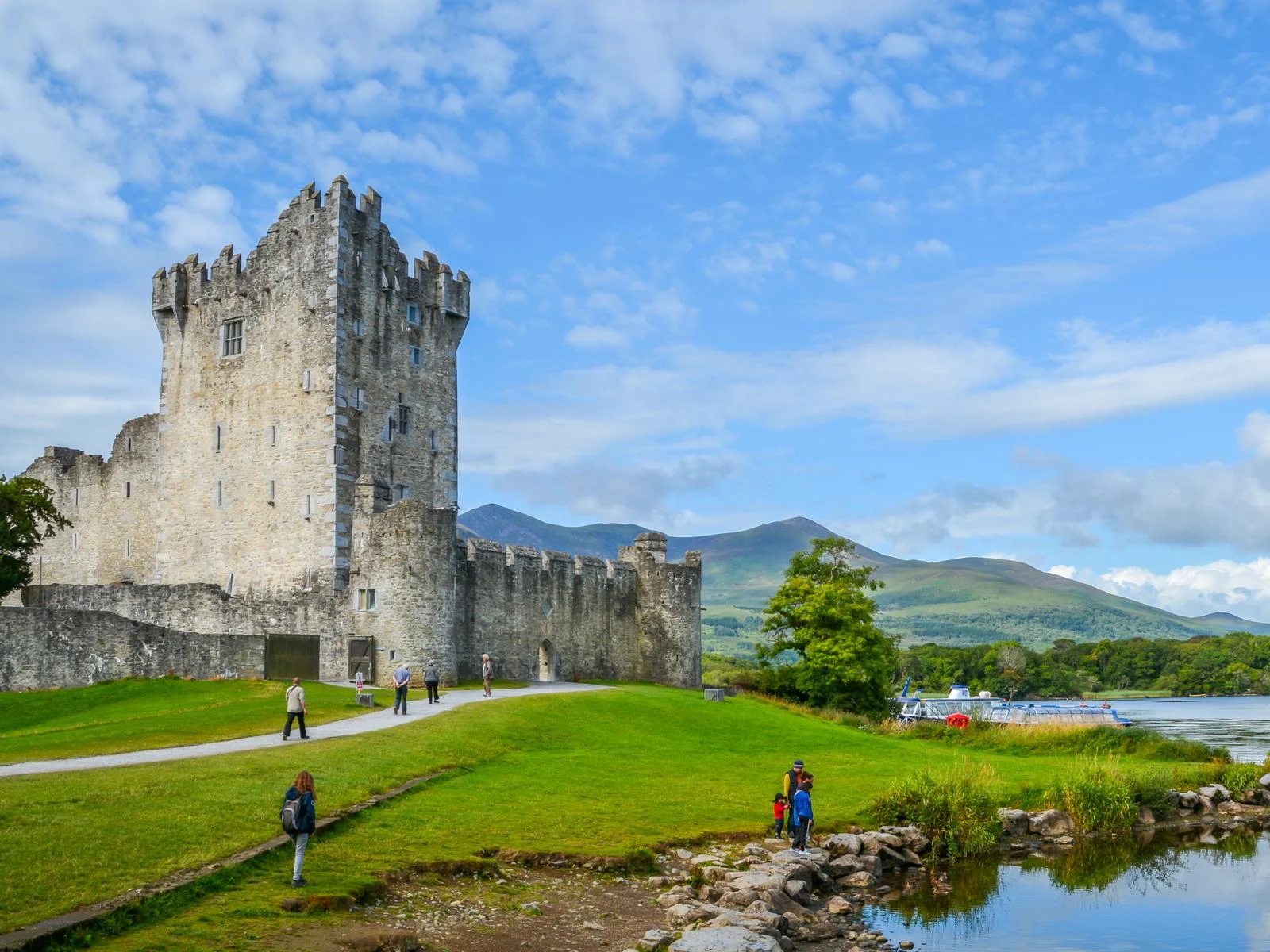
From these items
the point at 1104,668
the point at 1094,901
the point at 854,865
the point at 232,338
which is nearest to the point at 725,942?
the point at 854,865

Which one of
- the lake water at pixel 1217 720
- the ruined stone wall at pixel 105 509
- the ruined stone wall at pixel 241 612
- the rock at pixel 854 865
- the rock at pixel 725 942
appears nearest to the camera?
the rock at pixel 725 942

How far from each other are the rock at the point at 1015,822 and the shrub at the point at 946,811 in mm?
946

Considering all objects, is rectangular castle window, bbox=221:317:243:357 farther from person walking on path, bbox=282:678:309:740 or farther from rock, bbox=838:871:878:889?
rock, bbox=838:871:878:889

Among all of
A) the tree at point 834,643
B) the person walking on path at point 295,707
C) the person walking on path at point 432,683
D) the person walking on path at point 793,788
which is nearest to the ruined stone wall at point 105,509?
the person walking on path at point 432,683

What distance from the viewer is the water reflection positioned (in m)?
20.4

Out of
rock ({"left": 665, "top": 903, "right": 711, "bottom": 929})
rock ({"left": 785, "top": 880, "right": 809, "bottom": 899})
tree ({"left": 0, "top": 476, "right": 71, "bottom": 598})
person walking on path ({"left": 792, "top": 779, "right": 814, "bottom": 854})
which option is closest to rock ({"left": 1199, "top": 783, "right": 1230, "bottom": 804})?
person walking on path ({"left": 792, "top": 779, "right": 814, "bottom": 854})

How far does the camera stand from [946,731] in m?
46.3

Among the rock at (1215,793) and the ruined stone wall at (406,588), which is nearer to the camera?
the rock at (1215,793)

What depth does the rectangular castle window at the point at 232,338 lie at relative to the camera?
5288cm

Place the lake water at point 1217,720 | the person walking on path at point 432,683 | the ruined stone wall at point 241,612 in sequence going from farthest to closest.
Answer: the lake water at point 1217,720
the ruined stone wall at point 241,612
the person walking on path at point 432,683

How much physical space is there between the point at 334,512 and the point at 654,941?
3463 cm

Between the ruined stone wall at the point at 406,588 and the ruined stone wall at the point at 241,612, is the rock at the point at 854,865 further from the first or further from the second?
the ruined stone wall at the point at 241,612

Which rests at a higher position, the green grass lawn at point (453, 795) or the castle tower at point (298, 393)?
the castle tower at point (298, 393)

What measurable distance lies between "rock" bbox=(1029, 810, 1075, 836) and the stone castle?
2291cm
